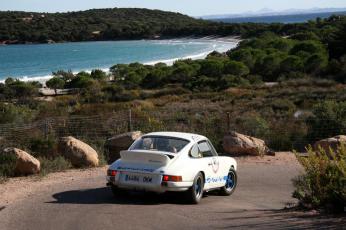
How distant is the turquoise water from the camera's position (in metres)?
123

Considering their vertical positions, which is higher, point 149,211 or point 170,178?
point 170,178

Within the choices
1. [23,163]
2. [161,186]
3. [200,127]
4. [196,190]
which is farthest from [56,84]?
[161,186]

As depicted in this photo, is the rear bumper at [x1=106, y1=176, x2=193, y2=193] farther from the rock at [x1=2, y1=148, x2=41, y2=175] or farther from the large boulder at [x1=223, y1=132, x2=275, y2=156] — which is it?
the large boulder at [x1=223, y1=132, x2=275, y2=156]

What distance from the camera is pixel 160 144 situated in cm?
1413

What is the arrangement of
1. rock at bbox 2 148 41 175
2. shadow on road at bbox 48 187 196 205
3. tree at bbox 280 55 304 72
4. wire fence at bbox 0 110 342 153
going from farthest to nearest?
1. tree at bbox 280 55 304 72
2. wire fence at bbox 0 110 342 153
3. rock at bbox 2 148 41 175
4. shadow on road at bbox 48 187 196 205

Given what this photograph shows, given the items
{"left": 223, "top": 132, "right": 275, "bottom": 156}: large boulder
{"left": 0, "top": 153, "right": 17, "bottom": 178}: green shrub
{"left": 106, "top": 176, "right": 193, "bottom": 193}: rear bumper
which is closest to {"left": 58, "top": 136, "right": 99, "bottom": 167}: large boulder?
{"left": 0, "top": 153, "right": 17, "bottom": 178}: green shrub

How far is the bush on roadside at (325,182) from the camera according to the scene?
37.4ft

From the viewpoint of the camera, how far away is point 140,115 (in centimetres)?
2527

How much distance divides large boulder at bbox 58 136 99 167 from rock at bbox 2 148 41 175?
1448mm

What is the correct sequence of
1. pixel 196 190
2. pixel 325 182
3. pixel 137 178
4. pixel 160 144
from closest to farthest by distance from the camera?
pixel 325 182 < pixel 137 178 < pixel 196 190 < pixel 160 144

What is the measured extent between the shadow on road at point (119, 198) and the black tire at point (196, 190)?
17 centimetres

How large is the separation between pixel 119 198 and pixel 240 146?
27.4 ft

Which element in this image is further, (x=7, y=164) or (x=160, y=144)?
(x=7, y=164)

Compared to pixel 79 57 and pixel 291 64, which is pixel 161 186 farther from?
pixel 79 57
